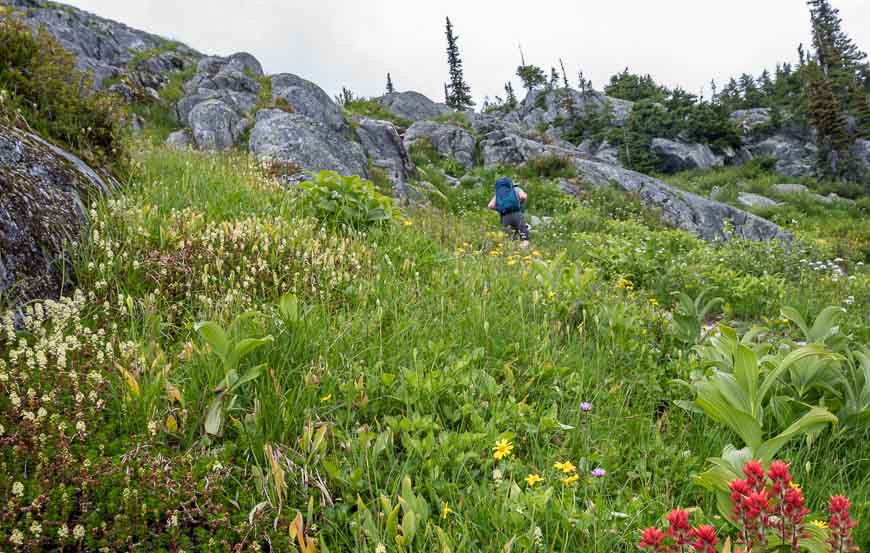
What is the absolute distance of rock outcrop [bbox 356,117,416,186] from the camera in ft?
55.5

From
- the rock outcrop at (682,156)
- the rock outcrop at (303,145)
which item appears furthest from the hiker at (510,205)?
the rock outcrop at (682,156)

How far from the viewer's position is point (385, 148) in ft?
59.0

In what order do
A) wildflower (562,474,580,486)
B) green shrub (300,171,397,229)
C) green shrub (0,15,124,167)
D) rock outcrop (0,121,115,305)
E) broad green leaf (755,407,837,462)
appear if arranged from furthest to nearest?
green shrub (300,171,397,229) < green shrub (0,15,124,167) < rock outcrop (0,121,115,305) < broad green leaf (755,407,837,462) < wildflower (562,474,580,486)

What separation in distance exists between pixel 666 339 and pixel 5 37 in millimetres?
6968

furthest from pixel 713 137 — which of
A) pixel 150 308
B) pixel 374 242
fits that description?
pixel 150 308

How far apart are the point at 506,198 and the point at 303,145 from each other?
5121mm

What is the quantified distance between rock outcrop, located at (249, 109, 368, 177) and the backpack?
3815mm

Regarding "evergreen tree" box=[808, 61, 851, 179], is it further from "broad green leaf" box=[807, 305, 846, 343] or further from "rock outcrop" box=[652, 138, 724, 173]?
"broad green leaf" box=[807, 305, 846, 343]

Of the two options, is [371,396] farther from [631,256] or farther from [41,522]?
[631,256]

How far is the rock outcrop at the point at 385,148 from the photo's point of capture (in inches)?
666

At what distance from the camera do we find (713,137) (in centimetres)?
4556

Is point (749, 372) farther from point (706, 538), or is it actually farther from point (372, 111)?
point (372, 111)

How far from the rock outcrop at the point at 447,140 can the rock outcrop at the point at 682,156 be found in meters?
27.1

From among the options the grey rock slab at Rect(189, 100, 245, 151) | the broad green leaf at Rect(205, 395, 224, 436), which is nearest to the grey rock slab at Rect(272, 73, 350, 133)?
the grey rock slab at Rect(189, 100, 245, 151)
